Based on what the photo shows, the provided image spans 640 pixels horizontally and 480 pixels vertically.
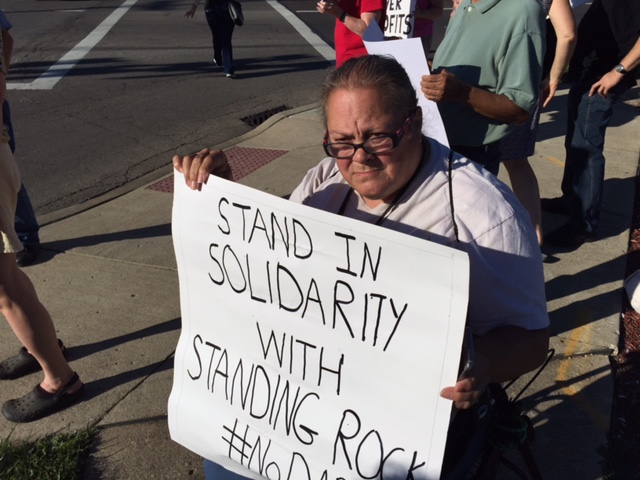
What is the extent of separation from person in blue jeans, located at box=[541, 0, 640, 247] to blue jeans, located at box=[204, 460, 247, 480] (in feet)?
9.40

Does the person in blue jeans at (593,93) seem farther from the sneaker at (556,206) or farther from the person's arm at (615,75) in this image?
the sneaker at (556,206)

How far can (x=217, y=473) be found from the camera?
2.09m

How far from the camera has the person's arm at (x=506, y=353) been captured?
1.59 metres

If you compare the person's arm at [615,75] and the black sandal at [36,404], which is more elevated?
the person's arm at [615,75]

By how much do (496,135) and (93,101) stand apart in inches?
251

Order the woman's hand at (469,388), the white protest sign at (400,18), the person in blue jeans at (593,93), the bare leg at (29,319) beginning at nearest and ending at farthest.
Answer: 1. the woman's hand at (469,388)
2. the bare leg at (29,319)
3. the white protest sign at (400,18)
4. the person in blue jeans at (593,93)

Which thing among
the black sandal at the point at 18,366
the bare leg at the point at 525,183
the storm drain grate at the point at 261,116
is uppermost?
the bare leg at the point at 525,183

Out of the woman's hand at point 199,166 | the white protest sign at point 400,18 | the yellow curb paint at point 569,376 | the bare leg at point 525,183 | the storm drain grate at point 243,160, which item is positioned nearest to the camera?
the woman's hand at point 199,166

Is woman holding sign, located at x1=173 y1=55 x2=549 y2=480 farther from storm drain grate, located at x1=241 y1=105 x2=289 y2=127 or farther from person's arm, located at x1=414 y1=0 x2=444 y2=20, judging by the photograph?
storm drain grate, located at x1=241 y1=105 x2=289 y2=127

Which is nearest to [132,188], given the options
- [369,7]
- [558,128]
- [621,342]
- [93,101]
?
[369,7]

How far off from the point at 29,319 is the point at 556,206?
362cm

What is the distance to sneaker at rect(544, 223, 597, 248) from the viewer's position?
166 inches

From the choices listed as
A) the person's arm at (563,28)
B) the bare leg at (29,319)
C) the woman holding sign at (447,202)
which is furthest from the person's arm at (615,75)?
the bare leg at (29,319)

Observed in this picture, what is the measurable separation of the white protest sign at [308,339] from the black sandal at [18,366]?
1.34 m
